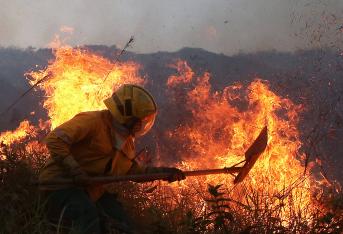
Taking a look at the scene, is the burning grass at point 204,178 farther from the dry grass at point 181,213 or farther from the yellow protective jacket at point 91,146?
the yellow protective jacket at point 91,146

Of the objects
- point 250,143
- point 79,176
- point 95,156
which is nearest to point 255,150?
point 95,156

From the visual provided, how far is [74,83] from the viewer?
11.8 m

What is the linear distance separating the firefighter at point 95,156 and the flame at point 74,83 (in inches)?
195

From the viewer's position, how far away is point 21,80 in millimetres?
113812

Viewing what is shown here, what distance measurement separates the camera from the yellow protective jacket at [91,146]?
5223 millimetres

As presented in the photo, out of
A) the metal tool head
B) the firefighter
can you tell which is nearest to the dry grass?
the firefighter

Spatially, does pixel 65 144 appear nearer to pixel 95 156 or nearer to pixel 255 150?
pixel 95 156

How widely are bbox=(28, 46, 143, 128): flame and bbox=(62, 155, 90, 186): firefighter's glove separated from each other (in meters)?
5.68

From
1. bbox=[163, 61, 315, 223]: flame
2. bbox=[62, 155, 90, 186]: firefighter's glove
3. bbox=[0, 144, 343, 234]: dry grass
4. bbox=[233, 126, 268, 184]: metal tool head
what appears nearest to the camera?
bbox=[0, 144, 343, 234]: dry grass

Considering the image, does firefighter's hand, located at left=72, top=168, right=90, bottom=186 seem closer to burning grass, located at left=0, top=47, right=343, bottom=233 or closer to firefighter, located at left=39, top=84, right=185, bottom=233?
firefighter, located at left=39, top=84, right=185, bottom=233

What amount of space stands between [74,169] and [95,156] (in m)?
0.56

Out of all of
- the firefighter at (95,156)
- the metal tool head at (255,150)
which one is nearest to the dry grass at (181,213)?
the firefighter at (95,156)

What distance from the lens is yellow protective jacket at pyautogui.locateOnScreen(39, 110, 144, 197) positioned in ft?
17.1

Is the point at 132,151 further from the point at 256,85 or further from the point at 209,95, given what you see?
the point at 209,95
